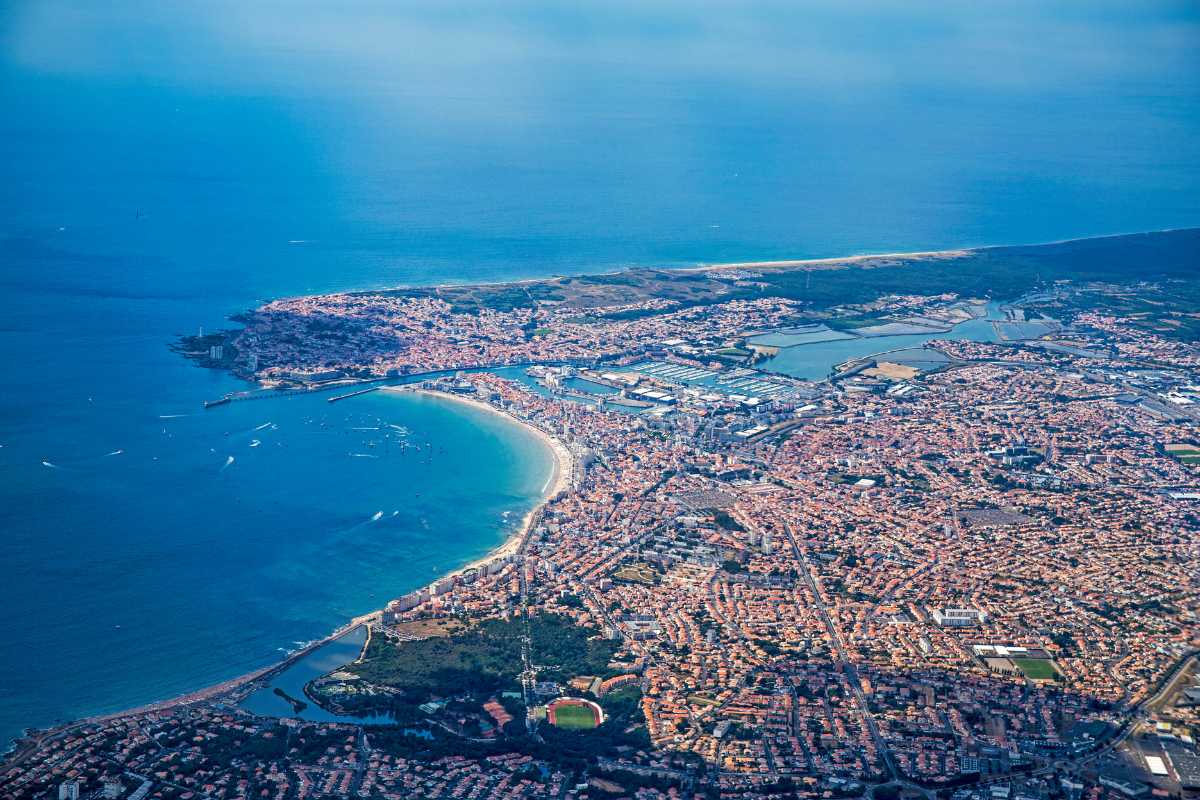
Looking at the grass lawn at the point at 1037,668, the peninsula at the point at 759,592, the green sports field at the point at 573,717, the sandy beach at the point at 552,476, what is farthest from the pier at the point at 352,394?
the grass lawn at the point at 1037,668

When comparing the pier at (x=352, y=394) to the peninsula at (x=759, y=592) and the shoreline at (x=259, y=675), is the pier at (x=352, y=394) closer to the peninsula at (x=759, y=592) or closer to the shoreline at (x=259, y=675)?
the peninsula at (x=759, y=592)

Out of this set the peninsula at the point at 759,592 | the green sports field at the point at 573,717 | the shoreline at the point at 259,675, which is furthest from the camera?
the green sports field at the point at 573,717

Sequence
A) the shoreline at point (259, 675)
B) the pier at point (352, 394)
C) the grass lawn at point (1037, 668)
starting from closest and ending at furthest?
the shoreline at point (259, 675) < the grass lawn at point (1037, 668) < the pier at point (352, 394)

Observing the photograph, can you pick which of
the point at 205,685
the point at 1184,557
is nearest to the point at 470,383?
the point at 205,685

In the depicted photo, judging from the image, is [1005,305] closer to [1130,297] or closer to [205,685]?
[1130,297]

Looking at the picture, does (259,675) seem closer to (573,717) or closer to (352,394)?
(573,717)

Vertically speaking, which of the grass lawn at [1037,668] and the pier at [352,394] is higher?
the pier at [352,394]
